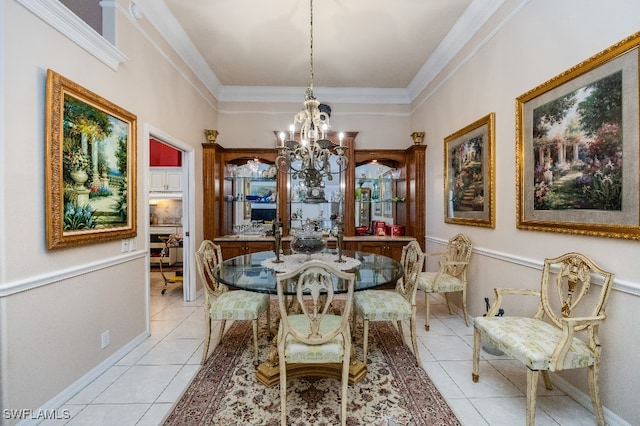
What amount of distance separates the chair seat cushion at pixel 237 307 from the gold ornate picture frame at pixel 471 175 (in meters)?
2.35

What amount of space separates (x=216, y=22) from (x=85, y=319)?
3.12 m

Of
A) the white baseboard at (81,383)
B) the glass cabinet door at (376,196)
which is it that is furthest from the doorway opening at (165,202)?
the glass cabinet door at (376,196)

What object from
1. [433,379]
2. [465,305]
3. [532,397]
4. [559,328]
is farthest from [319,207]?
[532,397]

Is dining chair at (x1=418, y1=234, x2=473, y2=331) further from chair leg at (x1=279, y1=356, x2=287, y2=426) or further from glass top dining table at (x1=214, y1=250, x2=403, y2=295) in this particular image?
chair leg at (x1=279, y1=356, x2=287, y2=426)

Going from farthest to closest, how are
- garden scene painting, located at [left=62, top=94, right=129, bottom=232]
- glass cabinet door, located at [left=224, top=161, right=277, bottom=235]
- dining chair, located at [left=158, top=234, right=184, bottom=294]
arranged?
glass cabinet door, located at [left=224, top=161, right=277, bottom=235] → dining chair, located at [left=158, top=234, right=184, bottom=294] → garden scene painting, located at [left=62, top=94, right=129, bottom=232]

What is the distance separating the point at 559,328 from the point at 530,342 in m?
0.45

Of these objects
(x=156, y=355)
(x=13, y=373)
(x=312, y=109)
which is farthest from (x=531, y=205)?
(x=13, y=373)

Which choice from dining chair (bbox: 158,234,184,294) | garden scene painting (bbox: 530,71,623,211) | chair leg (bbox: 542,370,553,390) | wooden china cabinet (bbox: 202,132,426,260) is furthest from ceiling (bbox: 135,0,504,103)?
chair leg (bbox: 542,370,553,390)

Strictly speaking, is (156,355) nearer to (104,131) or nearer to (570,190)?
(104,131)

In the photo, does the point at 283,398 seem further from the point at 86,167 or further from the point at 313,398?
the point at 86,167

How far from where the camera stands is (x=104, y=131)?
7.59 feet

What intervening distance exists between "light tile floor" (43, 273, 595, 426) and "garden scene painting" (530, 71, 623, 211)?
4.34ft

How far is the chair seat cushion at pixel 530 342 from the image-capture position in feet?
5.38

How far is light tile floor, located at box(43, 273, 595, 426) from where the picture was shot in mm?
1839
